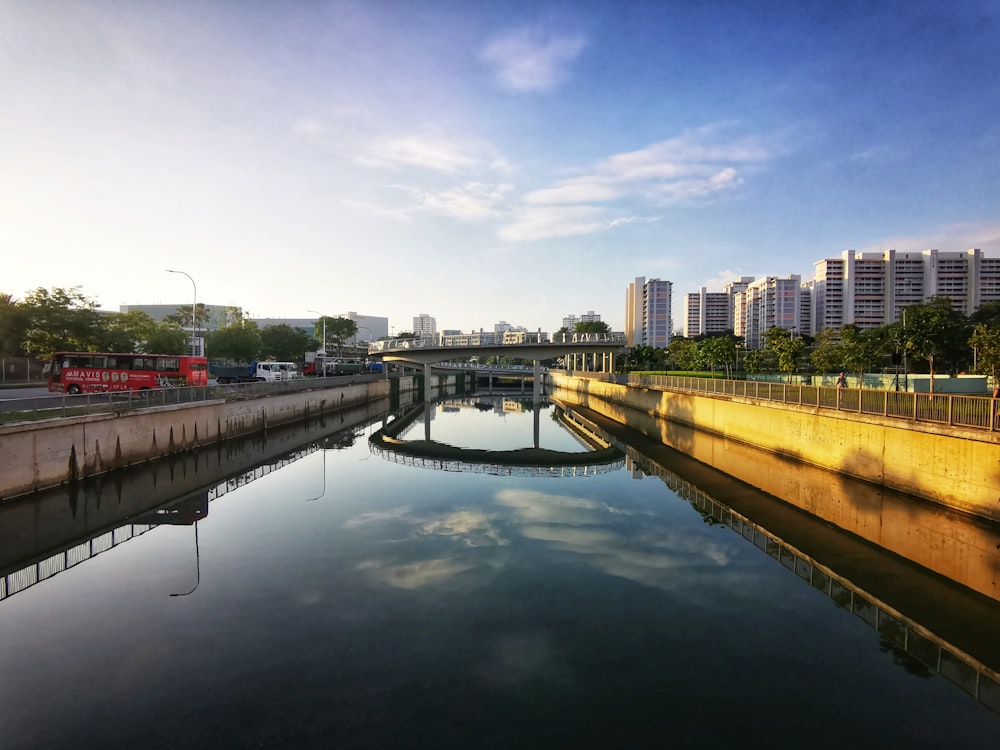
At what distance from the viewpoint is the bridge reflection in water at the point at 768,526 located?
11375 mm

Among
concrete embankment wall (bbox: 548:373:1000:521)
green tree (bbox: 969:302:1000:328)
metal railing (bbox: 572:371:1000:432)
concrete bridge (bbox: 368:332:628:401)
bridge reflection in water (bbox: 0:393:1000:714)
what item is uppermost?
green tree (bbox: 969:302:1000:328)

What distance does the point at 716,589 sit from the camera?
13.4m

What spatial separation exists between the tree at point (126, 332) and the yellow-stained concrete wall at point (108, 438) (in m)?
30.1

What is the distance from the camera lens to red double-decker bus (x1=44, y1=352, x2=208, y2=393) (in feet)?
115

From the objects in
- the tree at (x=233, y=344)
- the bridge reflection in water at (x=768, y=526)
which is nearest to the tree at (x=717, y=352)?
the bridge reflection in water at (x=768, y=526)

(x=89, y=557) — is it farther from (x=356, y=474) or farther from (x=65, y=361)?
(x=65, y=361)

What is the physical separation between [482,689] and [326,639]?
11.9 ft

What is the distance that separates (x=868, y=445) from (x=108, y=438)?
114 feet

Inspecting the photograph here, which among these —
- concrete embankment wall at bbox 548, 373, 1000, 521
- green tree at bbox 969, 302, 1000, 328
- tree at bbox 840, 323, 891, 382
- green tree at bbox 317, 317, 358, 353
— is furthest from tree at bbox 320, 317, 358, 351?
green tree at bbox 969, 302, 1000, 328

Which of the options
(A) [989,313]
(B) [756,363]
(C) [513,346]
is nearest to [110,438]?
(C) [513,346]

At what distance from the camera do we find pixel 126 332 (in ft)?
210

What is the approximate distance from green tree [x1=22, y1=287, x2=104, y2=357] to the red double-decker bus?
1795 centimetres

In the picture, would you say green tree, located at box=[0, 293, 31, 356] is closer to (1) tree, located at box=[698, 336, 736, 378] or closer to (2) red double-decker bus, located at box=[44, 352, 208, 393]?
(2) red double-decker bus, located at box=[44, 352, 208, 393]

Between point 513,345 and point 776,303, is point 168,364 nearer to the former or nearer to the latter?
point 513,345
